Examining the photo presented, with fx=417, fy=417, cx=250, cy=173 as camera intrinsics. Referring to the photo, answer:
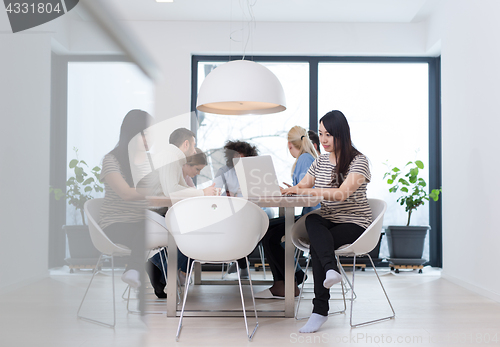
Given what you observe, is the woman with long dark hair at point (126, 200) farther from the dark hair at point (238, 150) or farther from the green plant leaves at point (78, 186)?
the dark hair at point (238, 150)

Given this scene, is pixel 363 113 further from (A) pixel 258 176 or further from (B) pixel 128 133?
(B) pixel 128 133

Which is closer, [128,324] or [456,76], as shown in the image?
[128,324]

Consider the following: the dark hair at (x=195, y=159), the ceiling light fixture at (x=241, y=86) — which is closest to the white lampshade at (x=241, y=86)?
the ceiling light fixture at (x=241, y=86)

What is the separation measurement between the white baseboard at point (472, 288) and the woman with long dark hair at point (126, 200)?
297 centimetres

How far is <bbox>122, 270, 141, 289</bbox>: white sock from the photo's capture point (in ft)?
1.09


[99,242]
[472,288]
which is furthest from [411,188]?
[99,242]

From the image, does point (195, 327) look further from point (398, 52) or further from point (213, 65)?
point (398, 52)

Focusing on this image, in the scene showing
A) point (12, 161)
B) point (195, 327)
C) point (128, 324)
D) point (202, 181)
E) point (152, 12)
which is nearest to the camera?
point (12, 161)

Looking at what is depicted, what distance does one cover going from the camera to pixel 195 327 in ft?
6.77

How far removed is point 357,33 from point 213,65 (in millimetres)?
1528

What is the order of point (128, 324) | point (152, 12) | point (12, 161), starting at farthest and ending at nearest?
point (152, 12) → point (128, 324) → point (12, 161)

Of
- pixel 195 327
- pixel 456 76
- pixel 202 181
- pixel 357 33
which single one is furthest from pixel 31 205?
pixel 357 33

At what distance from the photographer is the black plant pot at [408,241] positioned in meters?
3.94

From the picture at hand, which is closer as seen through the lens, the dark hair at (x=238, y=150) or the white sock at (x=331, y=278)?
the white sock at (x=331, y=278)
